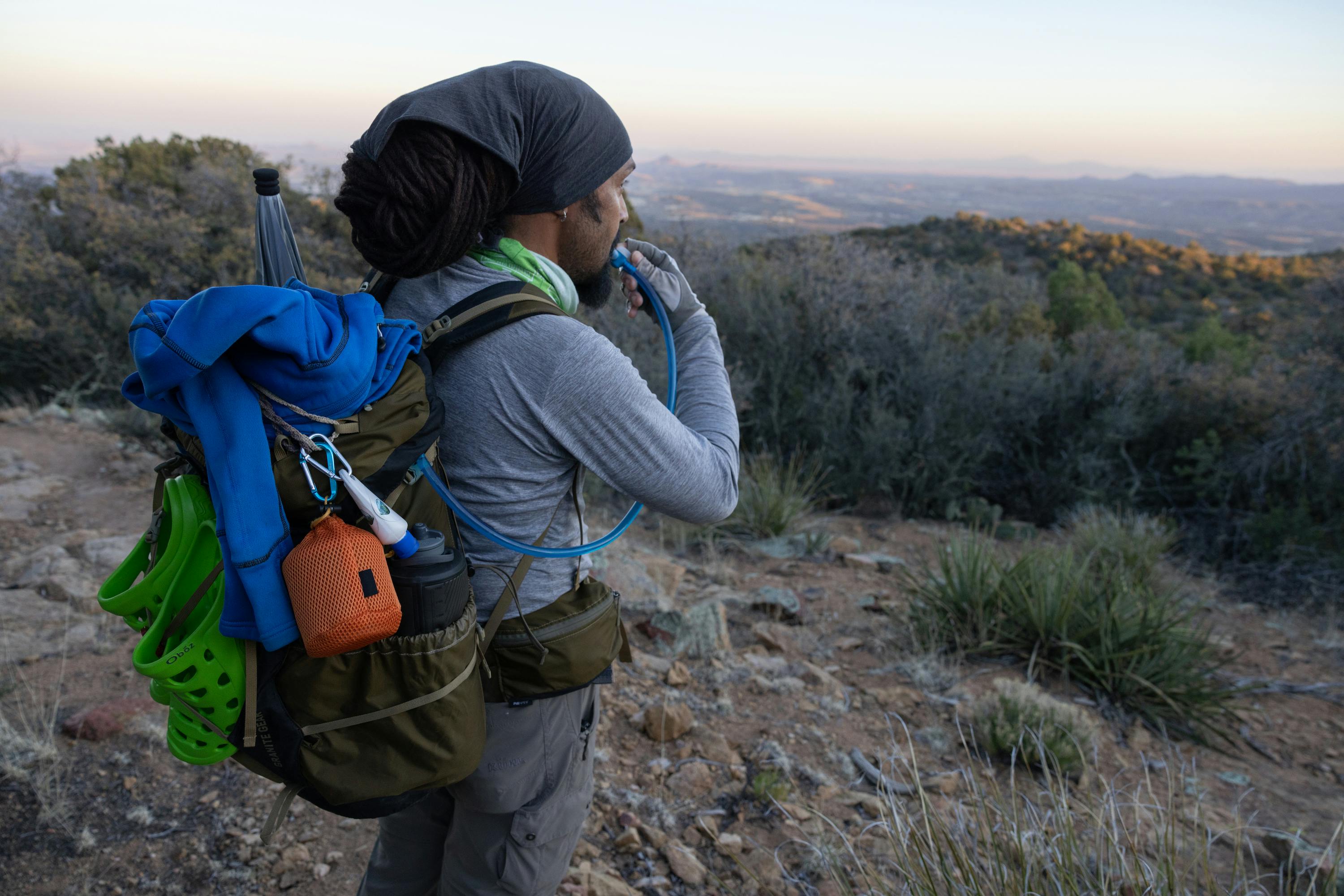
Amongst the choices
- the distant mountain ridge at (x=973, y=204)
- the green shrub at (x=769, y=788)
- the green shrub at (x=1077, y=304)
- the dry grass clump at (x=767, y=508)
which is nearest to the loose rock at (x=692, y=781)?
the green shrub at (x=769, y=788)

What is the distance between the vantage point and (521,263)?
1314mm

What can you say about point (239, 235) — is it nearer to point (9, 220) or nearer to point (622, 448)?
point (9, 220)

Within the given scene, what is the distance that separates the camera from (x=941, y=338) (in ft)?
25.6

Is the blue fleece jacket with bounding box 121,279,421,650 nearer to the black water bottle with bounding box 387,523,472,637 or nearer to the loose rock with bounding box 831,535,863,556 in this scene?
the black water bottle with bounding box 387,523,472,637

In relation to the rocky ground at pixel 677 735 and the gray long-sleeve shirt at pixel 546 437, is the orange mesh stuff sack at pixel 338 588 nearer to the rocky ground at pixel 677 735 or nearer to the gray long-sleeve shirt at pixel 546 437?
the gray long-sleeve shirt at pixel 546 437

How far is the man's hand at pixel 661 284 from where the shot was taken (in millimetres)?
1587

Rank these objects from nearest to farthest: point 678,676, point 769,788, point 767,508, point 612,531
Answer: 1. point 612,531
2. point 769,788
3. point 678,676
4. point 767,508

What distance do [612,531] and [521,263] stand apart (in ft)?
1.59

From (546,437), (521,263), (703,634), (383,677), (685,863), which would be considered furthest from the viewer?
(703,634)

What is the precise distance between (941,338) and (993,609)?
436 cm

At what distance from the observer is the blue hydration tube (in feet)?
3.99

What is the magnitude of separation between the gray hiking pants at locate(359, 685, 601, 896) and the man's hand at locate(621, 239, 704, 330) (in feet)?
2.47

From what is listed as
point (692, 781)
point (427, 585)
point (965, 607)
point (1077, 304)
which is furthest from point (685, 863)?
point (1077, 304)

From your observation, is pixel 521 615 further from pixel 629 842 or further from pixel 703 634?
pixel 703 634
